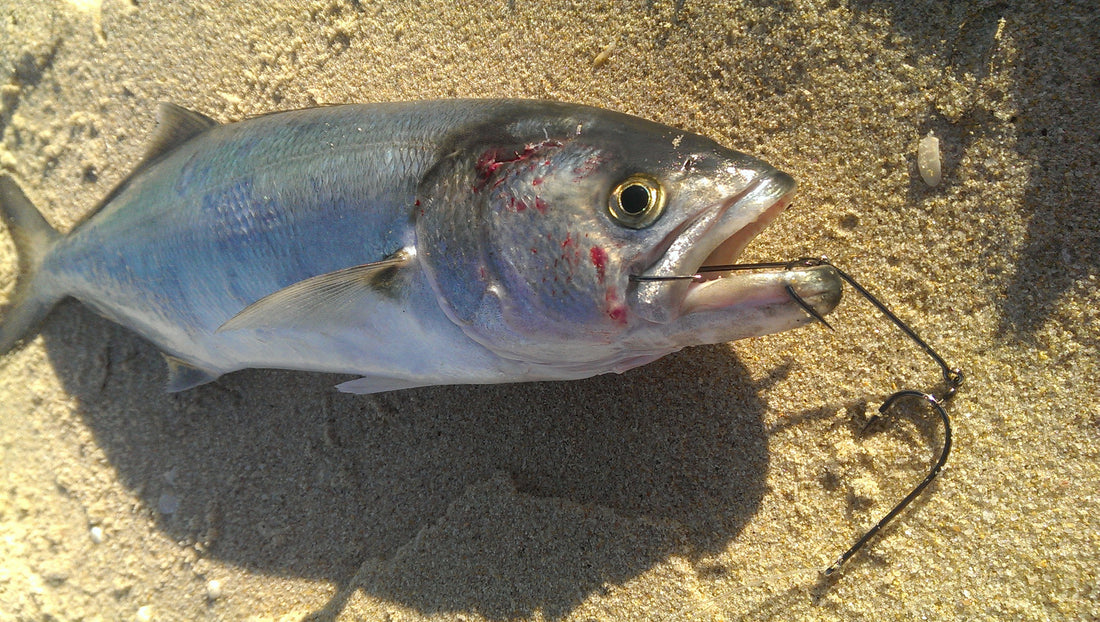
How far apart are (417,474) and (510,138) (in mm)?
1473

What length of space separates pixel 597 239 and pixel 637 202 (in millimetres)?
151

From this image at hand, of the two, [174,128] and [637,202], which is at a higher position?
[174,128]

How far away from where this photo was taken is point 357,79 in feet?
8.41

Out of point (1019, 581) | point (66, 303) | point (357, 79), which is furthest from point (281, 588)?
point (1019, 581)

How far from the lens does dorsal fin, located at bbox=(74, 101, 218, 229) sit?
252 cm

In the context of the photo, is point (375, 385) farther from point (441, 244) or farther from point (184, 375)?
point (184, 375)

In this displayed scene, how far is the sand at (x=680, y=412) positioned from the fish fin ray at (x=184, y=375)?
13 centimetres

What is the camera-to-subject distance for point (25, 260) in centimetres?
279

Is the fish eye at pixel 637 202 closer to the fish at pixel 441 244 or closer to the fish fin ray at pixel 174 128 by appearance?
the fish at pixel 441 244

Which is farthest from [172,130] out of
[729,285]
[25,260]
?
[729,285]

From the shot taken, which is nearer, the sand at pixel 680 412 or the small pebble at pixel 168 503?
the sand at pixel 680 412

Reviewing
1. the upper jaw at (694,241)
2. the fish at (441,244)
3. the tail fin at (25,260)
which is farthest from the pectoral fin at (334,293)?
the tail fin at (25,260)

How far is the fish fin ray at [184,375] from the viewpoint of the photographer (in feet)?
8.27

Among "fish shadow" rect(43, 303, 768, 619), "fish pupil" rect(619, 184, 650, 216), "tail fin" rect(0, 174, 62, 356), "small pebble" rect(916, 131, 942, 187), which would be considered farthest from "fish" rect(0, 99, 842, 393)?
"small pebble" rect(916, 131, 942, 187)
